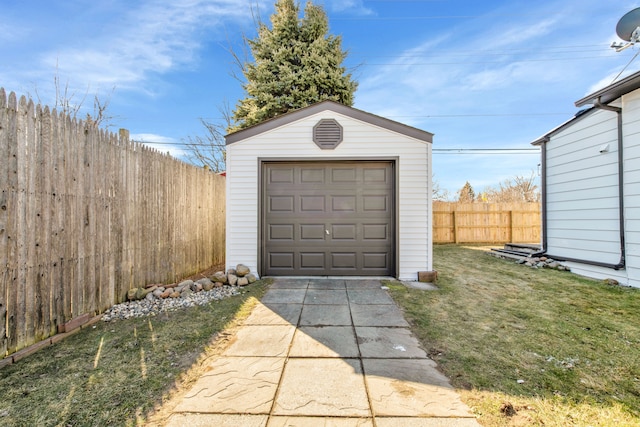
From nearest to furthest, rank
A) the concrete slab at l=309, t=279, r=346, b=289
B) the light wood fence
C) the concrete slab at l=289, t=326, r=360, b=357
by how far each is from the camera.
Result: the concrete slab at l=289, t=326, r=360, b=357 < the concrete slab at l=309, t=279, r=346, b=289 < the light wood fence

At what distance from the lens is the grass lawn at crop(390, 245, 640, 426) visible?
1.79m

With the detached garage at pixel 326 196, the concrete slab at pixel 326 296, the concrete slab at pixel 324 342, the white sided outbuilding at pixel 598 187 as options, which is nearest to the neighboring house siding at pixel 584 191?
the white sided outbuilding at pixel 598 187

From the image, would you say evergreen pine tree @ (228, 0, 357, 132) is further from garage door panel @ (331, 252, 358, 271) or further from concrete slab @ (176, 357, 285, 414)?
concrete slab @ (176, 357, 285, 414)

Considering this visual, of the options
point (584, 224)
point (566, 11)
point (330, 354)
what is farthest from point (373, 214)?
point (566, 11)

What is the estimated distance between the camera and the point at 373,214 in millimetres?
5402

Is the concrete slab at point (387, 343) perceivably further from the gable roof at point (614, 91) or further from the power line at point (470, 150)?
the power line at point (470, 150)

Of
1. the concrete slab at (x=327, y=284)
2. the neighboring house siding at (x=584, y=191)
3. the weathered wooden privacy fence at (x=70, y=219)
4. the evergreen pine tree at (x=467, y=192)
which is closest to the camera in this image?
the weathered wooden privacy fence at (x=70, y=219)

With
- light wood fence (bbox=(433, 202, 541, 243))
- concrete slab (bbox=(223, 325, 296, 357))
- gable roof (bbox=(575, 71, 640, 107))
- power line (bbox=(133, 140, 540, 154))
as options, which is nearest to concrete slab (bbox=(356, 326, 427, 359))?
concrete slab (bbox=(223, 325, 296, 357))

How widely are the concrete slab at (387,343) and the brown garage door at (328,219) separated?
2363 millimetres

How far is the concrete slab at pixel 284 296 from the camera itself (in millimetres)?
4047

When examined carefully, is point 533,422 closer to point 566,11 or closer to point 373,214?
point 373,214

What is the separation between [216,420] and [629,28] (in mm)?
8931

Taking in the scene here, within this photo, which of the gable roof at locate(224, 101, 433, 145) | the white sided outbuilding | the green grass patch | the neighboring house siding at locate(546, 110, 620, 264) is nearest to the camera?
the green grass patch

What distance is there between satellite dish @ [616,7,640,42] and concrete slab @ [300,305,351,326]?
24.8ft
